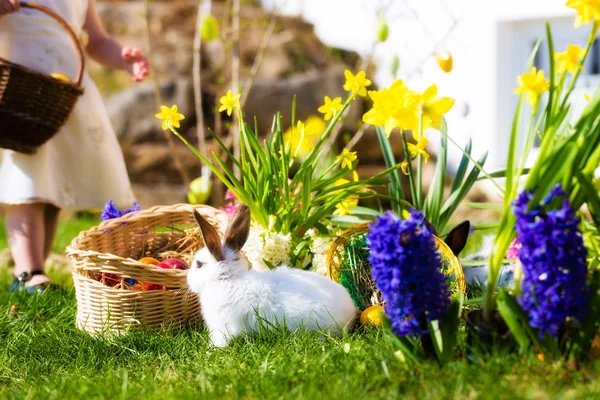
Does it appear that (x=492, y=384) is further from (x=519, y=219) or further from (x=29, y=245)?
(x=29, y=245)

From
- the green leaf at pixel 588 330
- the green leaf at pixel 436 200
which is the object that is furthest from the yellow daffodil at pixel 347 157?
the green leaf at pixel 588 330

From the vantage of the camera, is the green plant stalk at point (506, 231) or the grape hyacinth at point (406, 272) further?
the green plant stalk at point (506, 231)

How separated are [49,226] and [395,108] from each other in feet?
6.44

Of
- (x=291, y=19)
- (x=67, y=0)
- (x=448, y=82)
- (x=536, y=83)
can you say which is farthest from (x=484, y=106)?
(x=536, y=83)

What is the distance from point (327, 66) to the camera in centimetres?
563

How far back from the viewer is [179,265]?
7.26 feet

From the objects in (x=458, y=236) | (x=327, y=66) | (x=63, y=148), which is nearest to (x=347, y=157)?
(x=458, y=236)

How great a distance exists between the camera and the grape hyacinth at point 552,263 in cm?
129

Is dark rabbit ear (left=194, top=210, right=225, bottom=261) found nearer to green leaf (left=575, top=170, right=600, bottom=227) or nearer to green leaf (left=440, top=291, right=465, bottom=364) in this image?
green leaf (left=440, top=291, right=465, bottom=364)

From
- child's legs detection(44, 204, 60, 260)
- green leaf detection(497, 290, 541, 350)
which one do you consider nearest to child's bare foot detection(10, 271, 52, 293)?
child's legs detection(44, 204, 60, 260)

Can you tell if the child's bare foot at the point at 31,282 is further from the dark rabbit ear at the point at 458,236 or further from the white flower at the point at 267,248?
the dark rabbit ear at the point at 458,236

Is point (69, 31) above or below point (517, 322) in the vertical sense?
above

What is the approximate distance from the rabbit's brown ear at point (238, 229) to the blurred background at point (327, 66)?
230 cm

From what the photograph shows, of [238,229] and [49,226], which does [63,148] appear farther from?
[238,229]
